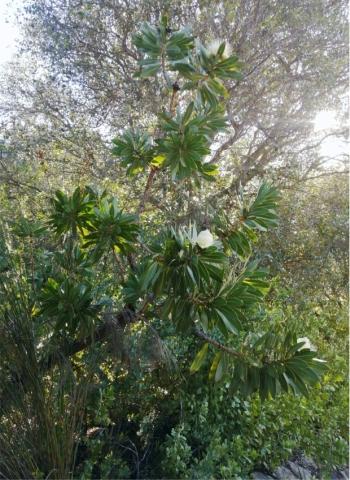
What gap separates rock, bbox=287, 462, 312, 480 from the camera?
285 cm

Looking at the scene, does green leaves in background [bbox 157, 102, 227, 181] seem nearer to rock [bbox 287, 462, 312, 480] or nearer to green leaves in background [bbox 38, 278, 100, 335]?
green leaves in background [bbox 38, 278, 100, 335]

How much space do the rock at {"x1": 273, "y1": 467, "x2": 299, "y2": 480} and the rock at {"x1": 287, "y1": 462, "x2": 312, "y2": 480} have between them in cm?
4

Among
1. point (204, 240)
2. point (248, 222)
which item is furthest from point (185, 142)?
point (204, 240)

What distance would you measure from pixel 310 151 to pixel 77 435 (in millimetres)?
4737

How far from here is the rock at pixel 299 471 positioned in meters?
2.85

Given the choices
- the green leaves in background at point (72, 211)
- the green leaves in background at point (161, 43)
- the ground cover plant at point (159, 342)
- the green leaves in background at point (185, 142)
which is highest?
the green leaves in background at point (161, 43)

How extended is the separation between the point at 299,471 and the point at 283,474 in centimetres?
22

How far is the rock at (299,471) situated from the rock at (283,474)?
0.04 meters

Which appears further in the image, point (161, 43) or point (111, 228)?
point (161, 43)

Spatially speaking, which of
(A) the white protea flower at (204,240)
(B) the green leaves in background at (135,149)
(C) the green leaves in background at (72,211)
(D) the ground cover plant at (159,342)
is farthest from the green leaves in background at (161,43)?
(A) the white protea flower at (204,240)

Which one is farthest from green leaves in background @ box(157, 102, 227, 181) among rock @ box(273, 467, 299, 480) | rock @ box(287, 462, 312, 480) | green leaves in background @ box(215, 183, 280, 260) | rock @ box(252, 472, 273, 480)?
rock @ box(287, 462, 312, 480)

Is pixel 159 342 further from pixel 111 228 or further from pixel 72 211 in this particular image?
pixel 72 211

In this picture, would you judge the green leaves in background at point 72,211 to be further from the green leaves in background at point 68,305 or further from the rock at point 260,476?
the rock at point 260,476

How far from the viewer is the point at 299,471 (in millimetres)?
2893
